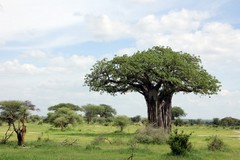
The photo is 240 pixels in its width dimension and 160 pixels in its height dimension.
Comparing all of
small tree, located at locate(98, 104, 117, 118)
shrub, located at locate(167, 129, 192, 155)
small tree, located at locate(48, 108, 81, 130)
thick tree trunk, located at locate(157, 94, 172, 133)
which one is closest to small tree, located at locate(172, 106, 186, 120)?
small tree, located at locate(98, 104, 117, 118)

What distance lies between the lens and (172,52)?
49969 millimetres

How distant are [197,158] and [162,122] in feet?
86.3

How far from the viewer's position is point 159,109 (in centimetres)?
5169

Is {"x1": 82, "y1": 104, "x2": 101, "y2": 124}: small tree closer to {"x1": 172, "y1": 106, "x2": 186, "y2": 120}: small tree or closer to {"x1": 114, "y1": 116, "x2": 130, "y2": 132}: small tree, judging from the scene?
{"x1": 172, "y1": 106, "x2": 186, "y2": 120}: small tree

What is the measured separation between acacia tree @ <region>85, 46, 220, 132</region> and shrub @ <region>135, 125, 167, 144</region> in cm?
773

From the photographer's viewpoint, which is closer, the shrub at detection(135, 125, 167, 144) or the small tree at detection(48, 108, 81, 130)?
the shrub at detection(135, 125, 167, 144)

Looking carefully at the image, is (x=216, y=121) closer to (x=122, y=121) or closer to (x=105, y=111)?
(x=105, y=111)

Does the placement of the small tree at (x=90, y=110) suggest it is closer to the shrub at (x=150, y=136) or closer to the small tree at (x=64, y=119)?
the small tree at (x=64, y=119)

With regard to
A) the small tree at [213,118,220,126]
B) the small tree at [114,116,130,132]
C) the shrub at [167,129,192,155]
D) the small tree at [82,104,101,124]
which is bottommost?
the shrub at [167,129,192,155]

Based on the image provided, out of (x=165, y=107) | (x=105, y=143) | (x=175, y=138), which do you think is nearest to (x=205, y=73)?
(x=165, y=107)

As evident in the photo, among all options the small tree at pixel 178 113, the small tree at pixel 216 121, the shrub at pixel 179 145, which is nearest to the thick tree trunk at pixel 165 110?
the shrub at pixel 179 145

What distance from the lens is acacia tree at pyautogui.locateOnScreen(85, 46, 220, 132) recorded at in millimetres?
47750

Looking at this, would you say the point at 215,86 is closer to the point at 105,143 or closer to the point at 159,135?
the point at 159,135

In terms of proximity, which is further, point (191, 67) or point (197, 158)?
point (191, 67)
